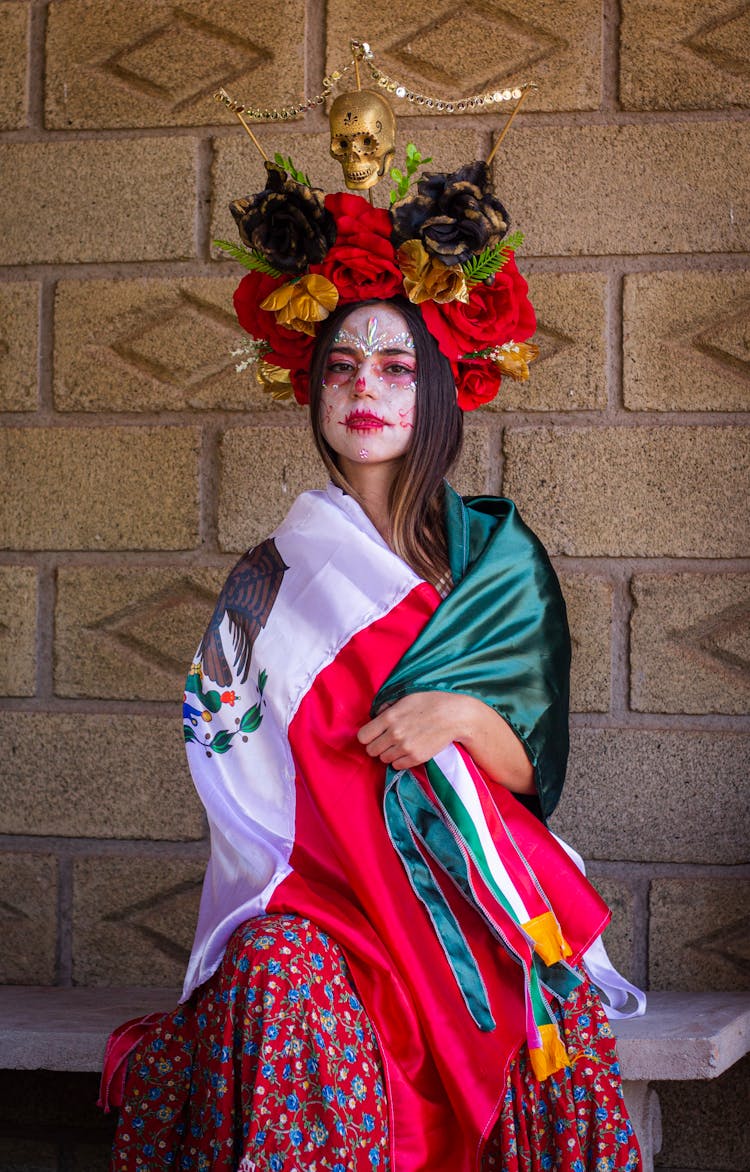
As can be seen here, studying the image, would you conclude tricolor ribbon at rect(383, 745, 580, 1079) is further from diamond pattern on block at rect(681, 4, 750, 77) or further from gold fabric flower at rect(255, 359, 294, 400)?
diamond pattern on block at rect(681, 4, 750, 77)

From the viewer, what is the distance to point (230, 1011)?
5.84ft

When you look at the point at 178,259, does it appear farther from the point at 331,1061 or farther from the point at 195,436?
the point at 331,1061

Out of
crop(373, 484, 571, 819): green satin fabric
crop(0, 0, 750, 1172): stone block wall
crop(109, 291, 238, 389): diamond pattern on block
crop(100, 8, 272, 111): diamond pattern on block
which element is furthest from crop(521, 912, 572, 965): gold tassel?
crop(100, 8, 272, 111): diamond pattern on block

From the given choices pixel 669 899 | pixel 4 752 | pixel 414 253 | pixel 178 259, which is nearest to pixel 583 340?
pixel 414 253

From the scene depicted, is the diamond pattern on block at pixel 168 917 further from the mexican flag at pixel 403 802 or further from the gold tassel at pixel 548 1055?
the gold tassel at pixel 548 1055

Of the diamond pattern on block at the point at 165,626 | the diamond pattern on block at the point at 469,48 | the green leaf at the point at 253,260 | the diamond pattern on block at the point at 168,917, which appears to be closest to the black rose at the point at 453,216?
the green leaf at the point at 253,260

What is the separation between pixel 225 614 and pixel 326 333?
0.53 meters

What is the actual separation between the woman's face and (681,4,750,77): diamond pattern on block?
112 centimetres

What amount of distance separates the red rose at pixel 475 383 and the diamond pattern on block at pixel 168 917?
1.26 m

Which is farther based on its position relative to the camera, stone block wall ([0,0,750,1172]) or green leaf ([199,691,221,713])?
stone block wall ([0,0,750,1172])

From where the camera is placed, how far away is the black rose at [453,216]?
2184 millimetres

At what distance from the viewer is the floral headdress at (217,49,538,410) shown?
2.20m


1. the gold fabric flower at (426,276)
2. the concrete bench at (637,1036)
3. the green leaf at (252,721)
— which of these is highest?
the gold fabric flower at (426,276)

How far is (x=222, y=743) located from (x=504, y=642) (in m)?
0.50
